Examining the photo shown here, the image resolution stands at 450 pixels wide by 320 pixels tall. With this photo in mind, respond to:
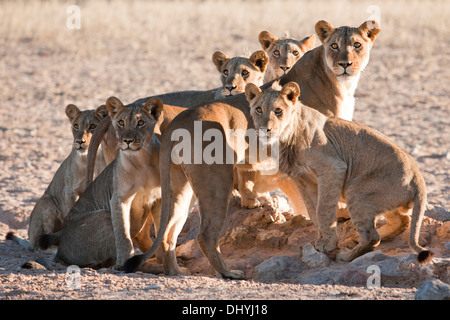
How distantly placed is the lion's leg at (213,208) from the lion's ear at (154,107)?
0.78 meters

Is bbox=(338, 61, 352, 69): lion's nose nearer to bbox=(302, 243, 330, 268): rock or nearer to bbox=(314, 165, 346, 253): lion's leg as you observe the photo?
bbox=(314, 165, 346, 253): lion's leg

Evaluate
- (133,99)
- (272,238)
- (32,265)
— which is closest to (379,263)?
(272,238)

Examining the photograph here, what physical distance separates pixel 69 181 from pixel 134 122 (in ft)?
6.52

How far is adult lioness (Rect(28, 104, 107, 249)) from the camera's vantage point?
8500 millimetres

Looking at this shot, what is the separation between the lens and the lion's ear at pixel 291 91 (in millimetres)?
6816

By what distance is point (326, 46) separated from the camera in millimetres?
7855

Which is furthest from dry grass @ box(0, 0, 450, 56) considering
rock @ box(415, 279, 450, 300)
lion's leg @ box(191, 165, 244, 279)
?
rock @ box(415, 279, 450, 300)

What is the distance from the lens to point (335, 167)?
6.87 metres

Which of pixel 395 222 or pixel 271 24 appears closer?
pixel 395 222

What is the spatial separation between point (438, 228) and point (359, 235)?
0.96 meters

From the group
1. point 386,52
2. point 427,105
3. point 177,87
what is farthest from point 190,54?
point 427,105

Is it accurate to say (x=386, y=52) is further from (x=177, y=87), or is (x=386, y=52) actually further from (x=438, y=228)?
(x=438, y=228)

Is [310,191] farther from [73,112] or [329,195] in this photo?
[73,112]
